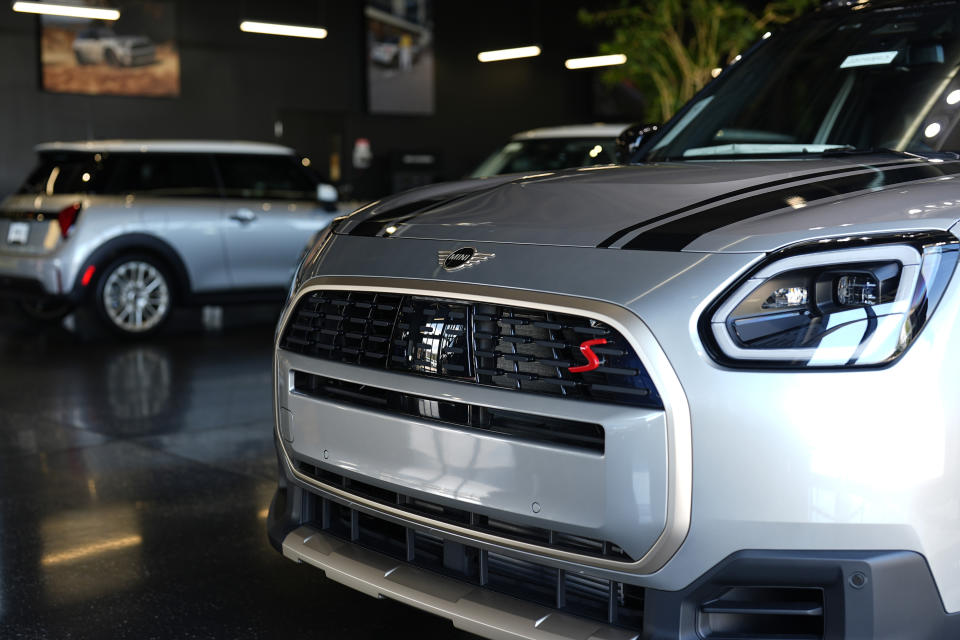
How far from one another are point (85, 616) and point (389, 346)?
1390 millimetres

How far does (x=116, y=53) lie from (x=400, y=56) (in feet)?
17.4

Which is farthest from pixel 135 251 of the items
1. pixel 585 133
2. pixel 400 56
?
pixel 400 56

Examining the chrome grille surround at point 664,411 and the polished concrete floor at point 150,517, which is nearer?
the chrome grille surround at point 664,411

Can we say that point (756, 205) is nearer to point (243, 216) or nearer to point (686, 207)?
point (686, 207)

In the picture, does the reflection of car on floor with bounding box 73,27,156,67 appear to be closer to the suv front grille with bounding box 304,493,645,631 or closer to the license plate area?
the license plate area

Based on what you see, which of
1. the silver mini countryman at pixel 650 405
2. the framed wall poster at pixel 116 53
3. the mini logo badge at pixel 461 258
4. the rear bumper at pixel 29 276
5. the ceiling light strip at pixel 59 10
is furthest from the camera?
the framed wall poster at pixel 116 53

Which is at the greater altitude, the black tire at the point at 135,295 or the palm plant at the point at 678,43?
the palm plant at the point at 678,43

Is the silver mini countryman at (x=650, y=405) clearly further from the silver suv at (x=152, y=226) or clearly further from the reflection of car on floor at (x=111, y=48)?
the reflection of car on floor at (x=111, y=48)

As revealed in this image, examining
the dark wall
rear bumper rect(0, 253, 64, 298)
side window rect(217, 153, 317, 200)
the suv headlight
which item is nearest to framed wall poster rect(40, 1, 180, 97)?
the dark wall

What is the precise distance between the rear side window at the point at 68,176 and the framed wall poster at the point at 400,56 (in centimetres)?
1010

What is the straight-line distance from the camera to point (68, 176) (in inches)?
340

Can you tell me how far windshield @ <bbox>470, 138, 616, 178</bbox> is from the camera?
25.9 feet

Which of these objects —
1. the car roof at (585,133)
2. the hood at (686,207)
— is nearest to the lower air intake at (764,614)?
the hood at (686,207)

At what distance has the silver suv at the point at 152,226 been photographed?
8.49m
